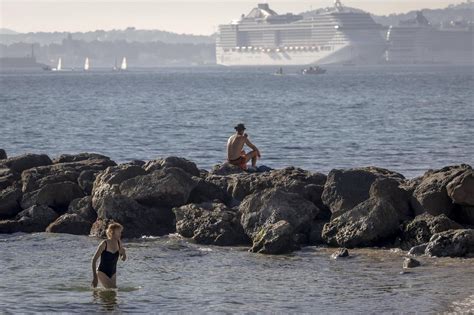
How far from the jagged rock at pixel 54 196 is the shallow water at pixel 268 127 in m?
12.0

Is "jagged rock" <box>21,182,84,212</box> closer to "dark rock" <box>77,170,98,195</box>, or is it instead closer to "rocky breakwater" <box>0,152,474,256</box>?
"rocky breakwater" <box>0,152,474,256</box>

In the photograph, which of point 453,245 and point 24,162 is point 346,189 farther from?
point 24,162

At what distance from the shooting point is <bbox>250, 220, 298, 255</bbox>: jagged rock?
17.8m

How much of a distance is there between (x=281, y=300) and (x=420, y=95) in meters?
79.9

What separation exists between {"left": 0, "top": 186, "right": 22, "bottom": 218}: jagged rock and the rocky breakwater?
0.02 metres

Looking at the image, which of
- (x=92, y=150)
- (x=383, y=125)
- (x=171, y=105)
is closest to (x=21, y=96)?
(x=171, y=105)

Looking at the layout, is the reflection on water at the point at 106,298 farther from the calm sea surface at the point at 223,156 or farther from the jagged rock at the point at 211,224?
the jagged rock at the point at 211,224

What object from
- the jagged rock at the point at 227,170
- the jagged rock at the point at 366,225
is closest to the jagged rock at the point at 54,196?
the jagged rock at the point at 227,170

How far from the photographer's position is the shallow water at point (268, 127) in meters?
39.4

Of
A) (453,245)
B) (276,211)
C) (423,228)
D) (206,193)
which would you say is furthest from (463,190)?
(206,193)

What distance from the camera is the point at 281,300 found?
14719mm

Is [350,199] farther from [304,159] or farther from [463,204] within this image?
[304,159]

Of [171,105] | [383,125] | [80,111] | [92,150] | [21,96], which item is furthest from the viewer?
[21,96]

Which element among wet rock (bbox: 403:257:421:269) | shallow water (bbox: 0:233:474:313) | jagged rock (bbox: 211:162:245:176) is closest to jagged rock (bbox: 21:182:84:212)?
shallow water (bbox: 0:233:474:313)
